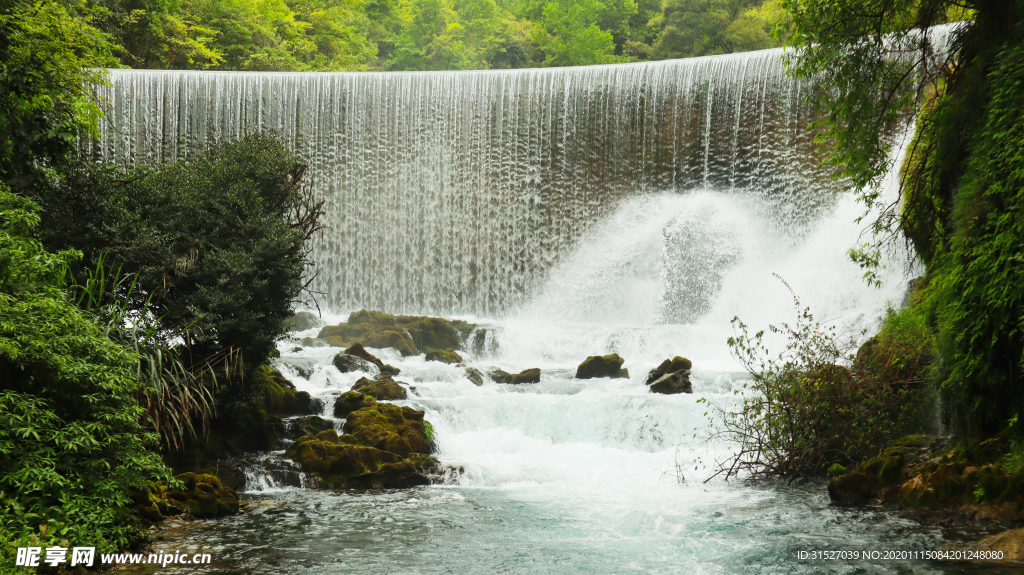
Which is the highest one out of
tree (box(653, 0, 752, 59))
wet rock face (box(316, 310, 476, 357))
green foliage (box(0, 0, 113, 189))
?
tree (box(653, 0, 752, 59))

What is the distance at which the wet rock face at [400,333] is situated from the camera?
1892cm

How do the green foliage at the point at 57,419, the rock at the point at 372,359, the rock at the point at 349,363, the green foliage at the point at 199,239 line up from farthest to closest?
the rock at the point at 372,359 < the rock at the point at 349,363 < the green foliage at the point at 199,239 < the green foliage at the point at 57,419

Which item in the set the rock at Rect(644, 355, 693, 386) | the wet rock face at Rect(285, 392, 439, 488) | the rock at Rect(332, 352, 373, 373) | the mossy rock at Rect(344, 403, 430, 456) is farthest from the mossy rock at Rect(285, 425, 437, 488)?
the rock at Rect(644, 355, 693, 386)

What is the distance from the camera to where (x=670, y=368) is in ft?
46.0

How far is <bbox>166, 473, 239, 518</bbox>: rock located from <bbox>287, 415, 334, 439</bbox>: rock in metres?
2.73

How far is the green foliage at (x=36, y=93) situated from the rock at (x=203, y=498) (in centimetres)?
401

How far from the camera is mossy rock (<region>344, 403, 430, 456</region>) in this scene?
1062cm

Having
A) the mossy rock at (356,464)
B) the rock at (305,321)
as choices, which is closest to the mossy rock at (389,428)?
the mossy rock at (356,464)

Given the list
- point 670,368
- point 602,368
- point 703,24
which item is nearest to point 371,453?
point 670,368

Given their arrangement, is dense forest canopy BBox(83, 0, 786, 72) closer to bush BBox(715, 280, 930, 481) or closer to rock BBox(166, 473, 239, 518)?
bush BBox(715, 280, 930, 481)

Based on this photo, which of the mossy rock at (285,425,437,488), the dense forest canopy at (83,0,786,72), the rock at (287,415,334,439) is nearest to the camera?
the mossy rock at (285,425,437,488)

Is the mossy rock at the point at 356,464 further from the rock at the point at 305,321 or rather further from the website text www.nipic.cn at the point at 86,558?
the rock at the point at 305,321

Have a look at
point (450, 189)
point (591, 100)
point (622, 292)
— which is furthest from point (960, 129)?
point (450, 189)

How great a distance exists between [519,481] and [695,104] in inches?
623
